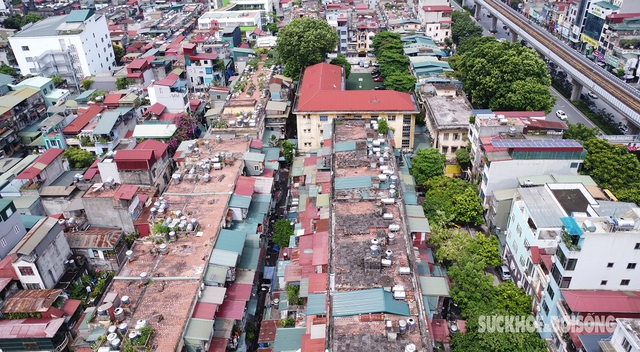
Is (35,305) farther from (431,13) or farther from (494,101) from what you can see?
(431,13)

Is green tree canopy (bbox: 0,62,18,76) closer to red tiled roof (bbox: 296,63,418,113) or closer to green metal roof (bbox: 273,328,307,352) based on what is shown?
red tiled roof (bbox: 296,63,418,113)

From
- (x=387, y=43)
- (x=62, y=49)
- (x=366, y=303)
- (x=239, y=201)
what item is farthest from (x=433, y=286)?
(x=62, y=49)

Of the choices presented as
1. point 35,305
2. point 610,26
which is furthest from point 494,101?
point 35,305

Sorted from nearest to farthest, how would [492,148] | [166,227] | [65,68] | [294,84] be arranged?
[166,227] < [492,148] < [294,84] < [65,68]

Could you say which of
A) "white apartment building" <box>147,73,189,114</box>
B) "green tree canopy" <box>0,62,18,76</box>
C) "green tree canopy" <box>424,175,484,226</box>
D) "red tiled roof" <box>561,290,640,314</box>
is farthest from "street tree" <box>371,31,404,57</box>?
"green tree canopy" <box>0,62,18,76</box>

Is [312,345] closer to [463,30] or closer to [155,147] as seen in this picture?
[155,147]

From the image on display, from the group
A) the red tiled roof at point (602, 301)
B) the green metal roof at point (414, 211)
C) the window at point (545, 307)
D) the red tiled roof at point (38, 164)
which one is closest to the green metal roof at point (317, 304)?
the green metal roof at point (414, 211)
